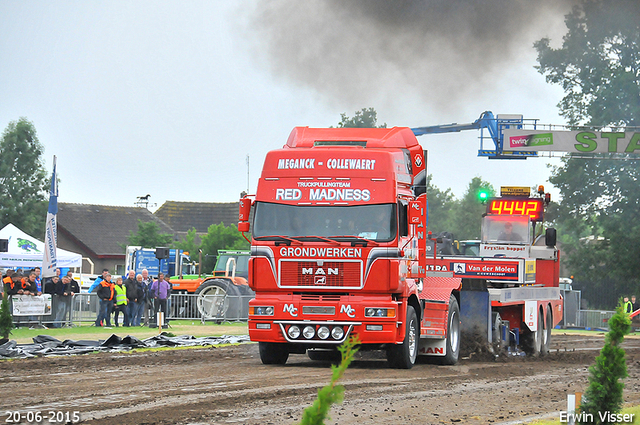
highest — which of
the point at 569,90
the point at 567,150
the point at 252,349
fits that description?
the point at 569,90

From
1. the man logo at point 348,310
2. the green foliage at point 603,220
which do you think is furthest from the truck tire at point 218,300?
the green foliage at point 603,220

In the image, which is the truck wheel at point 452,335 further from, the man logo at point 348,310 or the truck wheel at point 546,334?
the truck wheel at point 546,334

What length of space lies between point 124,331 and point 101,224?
43920 millimetres

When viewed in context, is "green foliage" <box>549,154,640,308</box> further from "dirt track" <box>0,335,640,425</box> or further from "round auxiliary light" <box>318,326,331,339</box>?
"round auxiliary light" <box>318,326,331,339</box>

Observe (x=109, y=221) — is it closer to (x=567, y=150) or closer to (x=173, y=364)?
(x=567, y=150)

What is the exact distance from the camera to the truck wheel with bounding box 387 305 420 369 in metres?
15.0

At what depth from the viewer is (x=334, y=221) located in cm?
1452

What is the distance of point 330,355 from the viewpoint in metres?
17.8

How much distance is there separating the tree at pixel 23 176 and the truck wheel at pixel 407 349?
170ft

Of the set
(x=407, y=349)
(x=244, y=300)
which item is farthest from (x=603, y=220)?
(x=407, y=349)

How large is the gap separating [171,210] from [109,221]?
9.79 meters

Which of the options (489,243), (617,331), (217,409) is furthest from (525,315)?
(617,331)

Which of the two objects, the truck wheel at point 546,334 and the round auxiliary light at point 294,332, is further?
the truck wheel at point 546,334

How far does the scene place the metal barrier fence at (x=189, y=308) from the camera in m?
29.0
